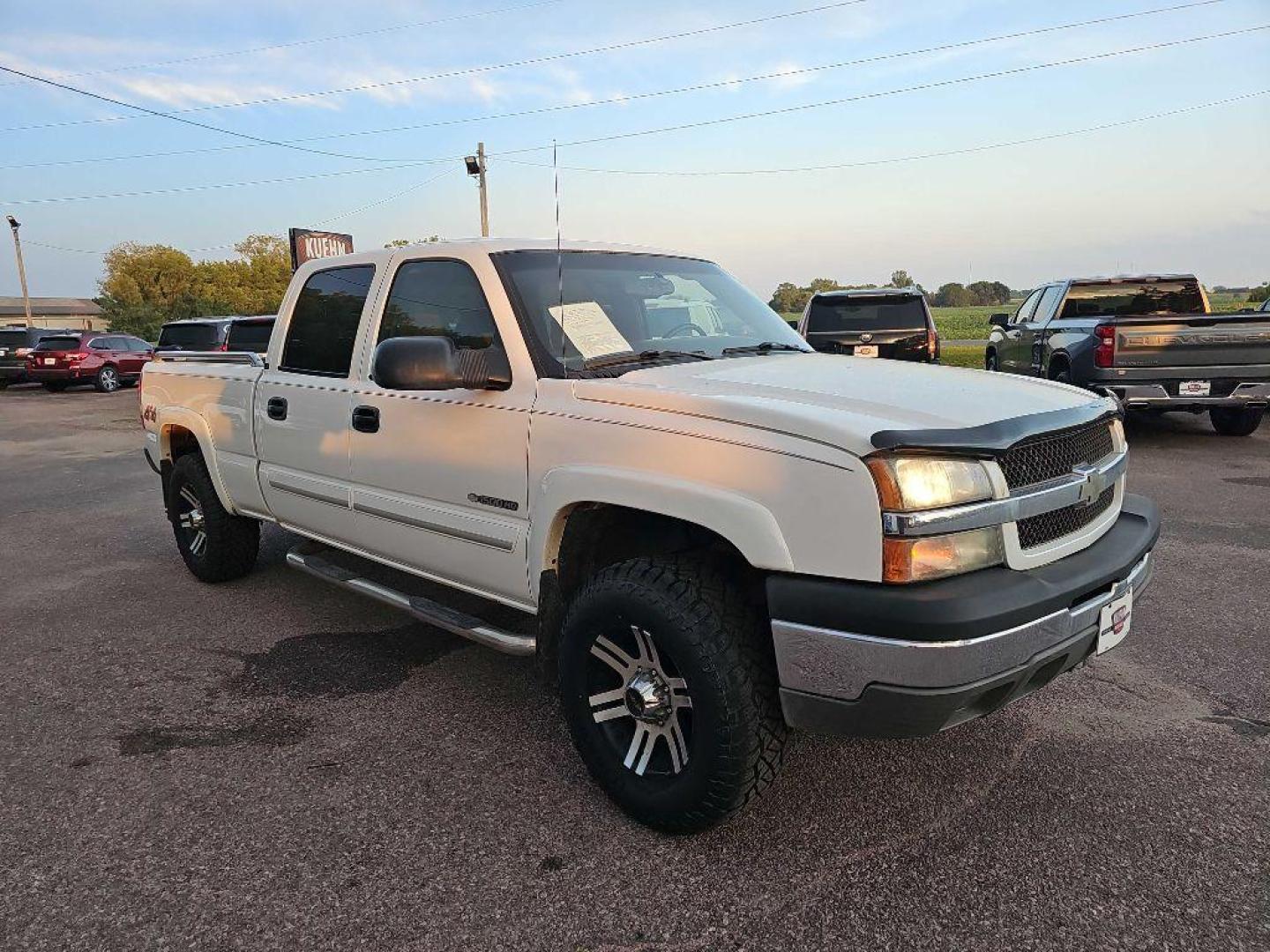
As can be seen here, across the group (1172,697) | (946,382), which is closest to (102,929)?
(946,382)

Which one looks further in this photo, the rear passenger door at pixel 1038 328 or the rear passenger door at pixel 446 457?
the rear passenger door at pixel 1038 328

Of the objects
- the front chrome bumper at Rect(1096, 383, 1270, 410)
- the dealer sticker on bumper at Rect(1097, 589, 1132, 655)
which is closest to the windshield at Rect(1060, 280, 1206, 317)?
the front chrome bumper at Rect(1096, 383, 1270, 410)

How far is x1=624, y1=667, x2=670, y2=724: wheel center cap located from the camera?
2562 mm

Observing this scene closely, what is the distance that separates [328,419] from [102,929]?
2.18 m

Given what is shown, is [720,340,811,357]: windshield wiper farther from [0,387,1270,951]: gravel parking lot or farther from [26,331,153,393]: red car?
[26,331,153,393]: red car

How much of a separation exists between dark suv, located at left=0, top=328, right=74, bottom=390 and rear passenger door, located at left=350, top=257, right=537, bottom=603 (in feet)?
81.0

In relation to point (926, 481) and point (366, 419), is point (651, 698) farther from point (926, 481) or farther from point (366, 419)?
point (366, 419)

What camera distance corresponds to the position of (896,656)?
6.86 feet

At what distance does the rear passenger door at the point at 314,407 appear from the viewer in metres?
3.85

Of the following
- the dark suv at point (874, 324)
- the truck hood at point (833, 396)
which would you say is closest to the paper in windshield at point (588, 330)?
the truck hood at point (833, 396)

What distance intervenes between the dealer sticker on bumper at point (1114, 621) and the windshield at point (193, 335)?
Result: 51.3 ft

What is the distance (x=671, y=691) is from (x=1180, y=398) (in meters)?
8.51

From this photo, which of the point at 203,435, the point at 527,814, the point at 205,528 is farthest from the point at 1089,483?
the point at 205,528

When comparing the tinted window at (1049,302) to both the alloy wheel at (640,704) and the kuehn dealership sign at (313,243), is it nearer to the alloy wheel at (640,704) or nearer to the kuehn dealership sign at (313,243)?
the alloy wheel at (640,704)
